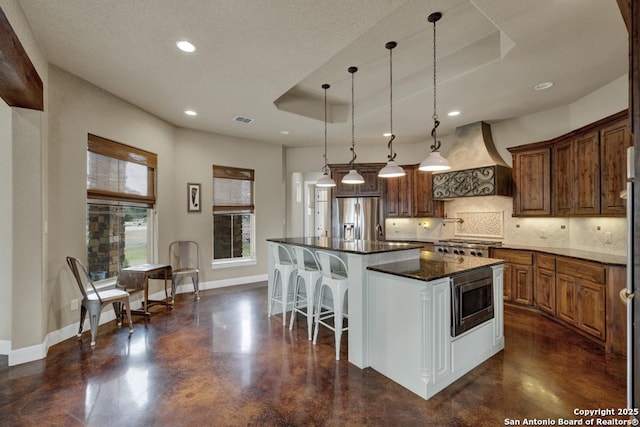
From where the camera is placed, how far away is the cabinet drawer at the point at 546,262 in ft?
12.2

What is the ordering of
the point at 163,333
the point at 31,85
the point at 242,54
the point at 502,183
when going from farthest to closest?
the point at 502,183, the point at 163,333, the point at 242,54, the point at 31,85

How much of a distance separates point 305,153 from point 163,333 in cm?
454

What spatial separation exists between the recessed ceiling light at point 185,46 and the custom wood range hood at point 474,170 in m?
4.27

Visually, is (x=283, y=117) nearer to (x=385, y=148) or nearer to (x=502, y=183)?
(x=385, y=148)

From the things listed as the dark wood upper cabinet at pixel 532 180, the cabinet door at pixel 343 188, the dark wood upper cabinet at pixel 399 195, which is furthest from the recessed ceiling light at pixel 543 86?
the cabinet door at pixel 343 188

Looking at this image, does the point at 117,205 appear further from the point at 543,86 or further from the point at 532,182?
the point at 532,182

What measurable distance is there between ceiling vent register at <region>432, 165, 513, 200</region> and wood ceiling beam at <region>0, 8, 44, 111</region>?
17.7 feet

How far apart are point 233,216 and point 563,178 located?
5.43 meters

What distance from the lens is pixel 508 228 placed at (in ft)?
15.8

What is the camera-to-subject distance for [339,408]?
2.09m

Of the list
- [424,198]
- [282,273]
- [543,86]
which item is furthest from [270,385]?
[424,198]

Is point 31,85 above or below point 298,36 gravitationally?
below

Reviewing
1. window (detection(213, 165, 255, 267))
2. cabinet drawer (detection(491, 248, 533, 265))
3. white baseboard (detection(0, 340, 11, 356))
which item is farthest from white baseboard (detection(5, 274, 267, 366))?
cabinet drawer (detection(491, 248, 533, 265))

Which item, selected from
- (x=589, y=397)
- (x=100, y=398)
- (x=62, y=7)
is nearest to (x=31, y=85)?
(x=62, y=7)
